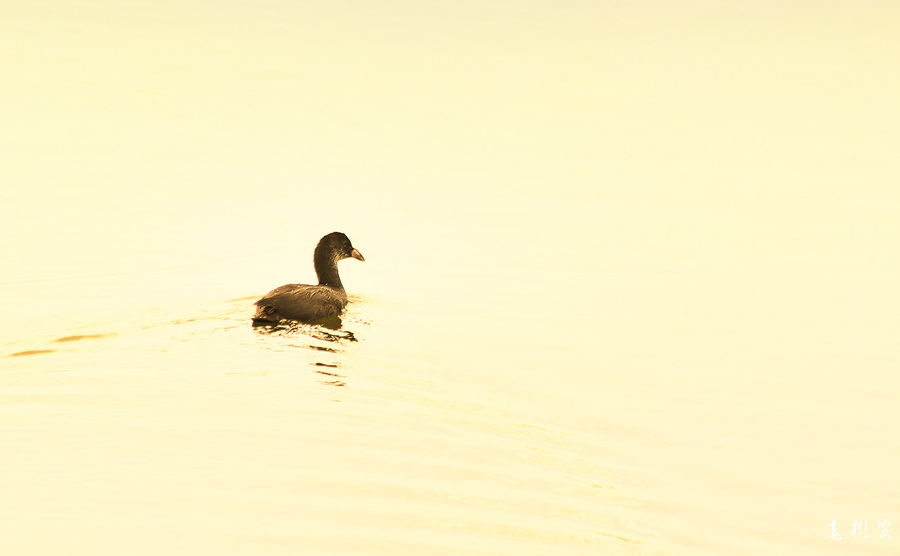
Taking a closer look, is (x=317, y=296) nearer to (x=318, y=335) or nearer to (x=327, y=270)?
(x=318, y=335)

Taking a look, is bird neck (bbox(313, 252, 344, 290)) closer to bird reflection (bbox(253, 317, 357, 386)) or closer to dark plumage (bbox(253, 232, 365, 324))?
dark plumage (bbox(253, 232, 365, 324))

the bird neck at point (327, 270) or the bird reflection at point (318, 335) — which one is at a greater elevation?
the bird neck at point (327, 270)

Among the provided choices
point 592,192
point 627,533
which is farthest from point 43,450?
point 592,192

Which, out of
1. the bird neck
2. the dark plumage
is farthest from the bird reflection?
the bird neck

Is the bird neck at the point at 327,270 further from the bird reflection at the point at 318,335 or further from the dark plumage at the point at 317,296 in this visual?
the bird reflection at the point at 318,335

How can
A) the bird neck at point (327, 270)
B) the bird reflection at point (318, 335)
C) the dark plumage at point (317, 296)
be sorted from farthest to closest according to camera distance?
1. the bird neck at point (327, 270)
2. the dark plumage at point (317, 296)
3. the bird reflection at point (318, 335)

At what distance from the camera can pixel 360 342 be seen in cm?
928

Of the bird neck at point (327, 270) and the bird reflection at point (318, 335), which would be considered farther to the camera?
the bird neck at point (327, 270)

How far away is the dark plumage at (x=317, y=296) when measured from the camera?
956 cm

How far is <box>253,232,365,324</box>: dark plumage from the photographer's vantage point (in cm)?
956

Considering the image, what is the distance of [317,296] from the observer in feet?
33.2

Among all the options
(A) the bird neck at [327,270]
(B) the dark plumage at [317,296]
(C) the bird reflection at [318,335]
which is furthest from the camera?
(A) the bird neck at [327,270]

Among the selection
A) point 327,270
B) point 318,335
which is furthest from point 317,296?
point 327,270

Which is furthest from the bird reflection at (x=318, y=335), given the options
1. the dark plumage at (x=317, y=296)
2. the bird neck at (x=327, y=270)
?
the bird neck at (x=327, y=270)
